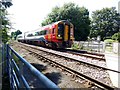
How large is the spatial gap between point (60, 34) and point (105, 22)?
70514mm

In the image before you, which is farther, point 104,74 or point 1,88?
point 104,74

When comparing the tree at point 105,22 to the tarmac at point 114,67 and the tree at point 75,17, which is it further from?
the tarmac at point 114,67

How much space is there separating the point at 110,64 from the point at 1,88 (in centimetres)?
484

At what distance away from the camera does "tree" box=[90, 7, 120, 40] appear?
283ft

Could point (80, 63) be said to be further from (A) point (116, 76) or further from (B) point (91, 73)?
(A) point (116, 76)

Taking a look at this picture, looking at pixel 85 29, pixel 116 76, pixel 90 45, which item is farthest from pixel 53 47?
pixel 85 29

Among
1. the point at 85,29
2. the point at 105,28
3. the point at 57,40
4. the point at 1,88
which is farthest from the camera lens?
the point at 105,28

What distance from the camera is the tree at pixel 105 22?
86188 mm

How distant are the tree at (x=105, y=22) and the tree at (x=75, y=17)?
93.1ft

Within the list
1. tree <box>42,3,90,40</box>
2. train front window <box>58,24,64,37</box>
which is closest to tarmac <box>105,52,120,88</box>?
train front window <box>58,24,64,37</box>

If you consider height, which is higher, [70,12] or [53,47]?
[70,12]

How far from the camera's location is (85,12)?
57719 mm

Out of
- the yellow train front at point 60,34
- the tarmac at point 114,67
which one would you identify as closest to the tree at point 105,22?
the yellow train front at point 60,34

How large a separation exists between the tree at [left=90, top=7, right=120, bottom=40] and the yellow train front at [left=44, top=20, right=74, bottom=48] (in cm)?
6173
